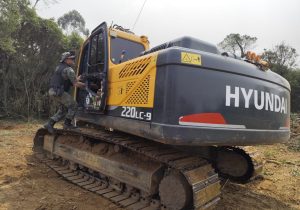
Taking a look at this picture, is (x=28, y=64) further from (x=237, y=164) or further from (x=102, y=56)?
(x=237, y=164)

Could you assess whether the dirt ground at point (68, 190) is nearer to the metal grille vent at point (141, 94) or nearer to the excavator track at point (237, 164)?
the excavator track at point (237, 164)

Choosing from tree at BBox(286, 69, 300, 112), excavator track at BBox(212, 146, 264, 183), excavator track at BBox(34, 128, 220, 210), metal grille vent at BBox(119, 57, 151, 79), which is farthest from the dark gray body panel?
tree at BBox(286, 69, 300, 112)

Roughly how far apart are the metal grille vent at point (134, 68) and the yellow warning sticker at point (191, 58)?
0.49 meters

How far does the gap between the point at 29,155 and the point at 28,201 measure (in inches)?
108

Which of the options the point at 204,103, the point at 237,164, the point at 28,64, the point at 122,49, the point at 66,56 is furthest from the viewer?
the point at 28,64

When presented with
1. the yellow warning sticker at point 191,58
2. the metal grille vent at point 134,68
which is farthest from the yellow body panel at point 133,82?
the yellow warning sticker at point 191,58

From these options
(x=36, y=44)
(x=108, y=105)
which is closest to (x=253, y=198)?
(x=108, y=105)

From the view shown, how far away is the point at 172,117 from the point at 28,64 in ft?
40.6

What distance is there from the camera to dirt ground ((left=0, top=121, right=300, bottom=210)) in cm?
432

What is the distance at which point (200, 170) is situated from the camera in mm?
3688

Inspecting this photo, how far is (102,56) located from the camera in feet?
17.1

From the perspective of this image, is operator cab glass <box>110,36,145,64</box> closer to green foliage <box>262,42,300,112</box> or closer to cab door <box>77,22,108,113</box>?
cab door <box>77,22,108,113</box>

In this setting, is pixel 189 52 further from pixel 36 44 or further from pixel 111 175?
pixel 36 44

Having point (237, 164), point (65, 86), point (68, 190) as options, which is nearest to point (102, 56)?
point (65, 86)
